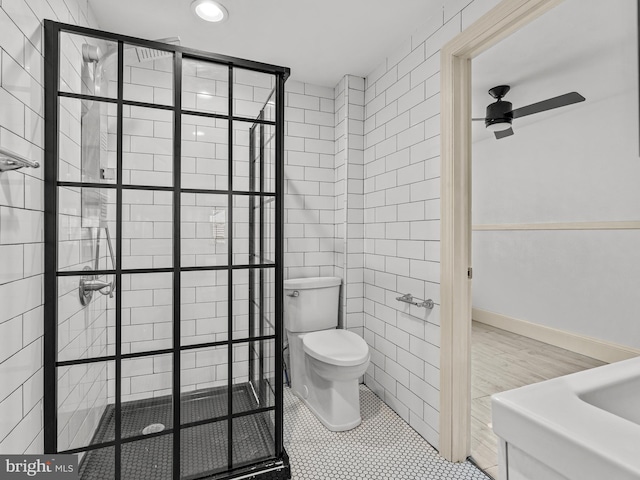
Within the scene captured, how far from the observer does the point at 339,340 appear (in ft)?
7.68

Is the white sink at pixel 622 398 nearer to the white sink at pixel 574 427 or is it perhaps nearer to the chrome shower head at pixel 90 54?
the white sink at pixel 574 427

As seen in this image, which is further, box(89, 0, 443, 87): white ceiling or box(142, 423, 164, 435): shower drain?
box(89, 0, 443, 87): white ceiling

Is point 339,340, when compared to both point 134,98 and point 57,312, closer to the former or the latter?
point 57,312

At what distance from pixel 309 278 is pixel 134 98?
5.82 feet

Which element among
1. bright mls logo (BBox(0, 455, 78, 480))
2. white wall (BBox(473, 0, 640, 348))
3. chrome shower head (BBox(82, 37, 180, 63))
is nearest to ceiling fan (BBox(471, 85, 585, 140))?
white wall (BBox(473, 0, 640, 348))

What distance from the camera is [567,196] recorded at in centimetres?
356

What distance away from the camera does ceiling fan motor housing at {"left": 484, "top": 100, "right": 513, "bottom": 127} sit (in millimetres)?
3102

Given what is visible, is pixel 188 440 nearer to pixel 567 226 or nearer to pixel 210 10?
pixel 210 10

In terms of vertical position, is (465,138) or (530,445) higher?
(465,138)

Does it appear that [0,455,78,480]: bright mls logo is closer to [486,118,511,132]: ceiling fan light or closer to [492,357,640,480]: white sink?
[492,357,640,480]: white sink

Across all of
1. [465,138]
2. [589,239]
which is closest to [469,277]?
[465,138]

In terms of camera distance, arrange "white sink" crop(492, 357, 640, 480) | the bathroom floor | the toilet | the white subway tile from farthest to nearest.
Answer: the toilet, the bathroom floor, the white subway tile, "white sink" crop(492, 357, 640, 480)

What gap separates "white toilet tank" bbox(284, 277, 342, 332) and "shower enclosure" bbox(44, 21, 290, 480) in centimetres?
80

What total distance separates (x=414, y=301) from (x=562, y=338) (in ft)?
8.15
